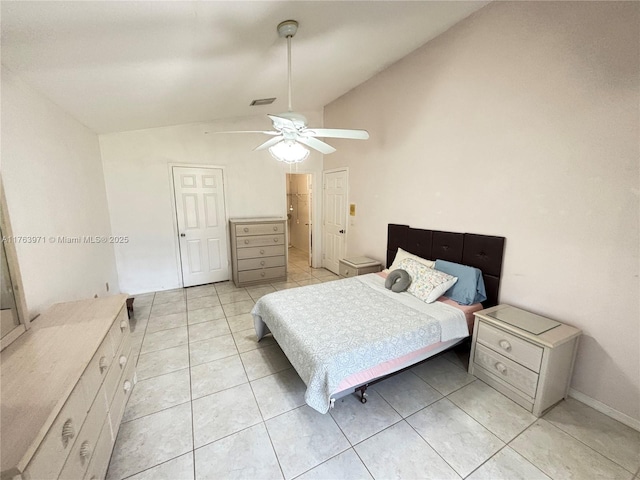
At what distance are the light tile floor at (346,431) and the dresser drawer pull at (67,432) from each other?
639 mm

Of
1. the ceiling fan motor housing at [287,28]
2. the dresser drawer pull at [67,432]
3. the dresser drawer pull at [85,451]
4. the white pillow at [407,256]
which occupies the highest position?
the ceiling fan motor housing at [287,28]

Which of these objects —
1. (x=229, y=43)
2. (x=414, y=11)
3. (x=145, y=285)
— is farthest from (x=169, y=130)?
(x=414, y=11)

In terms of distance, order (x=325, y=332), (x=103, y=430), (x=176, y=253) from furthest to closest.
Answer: (x=176, y=253), (x=325, y=332), (x=103, y=430)

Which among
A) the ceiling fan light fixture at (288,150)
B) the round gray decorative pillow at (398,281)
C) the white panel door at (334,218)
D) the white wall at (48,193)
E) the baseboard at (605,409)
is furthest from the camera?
the white panel door at (334,218)

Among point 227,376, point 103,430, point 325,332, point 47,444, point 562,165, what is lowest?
point 227,376

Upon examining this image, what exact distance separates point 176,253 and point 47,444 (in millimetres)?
3575

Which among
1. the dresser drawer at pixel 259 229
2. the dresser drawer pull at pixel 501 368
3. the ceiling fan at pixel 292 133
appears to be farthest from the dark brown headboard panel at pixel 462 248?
the dresser drawer at pixel 259 229

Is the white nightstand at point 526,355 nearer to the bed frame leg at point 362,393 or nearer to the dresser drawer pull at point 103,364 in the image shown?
the bed frame leg at point 362,393

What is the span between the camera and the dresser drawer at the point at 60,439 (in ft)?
2.73

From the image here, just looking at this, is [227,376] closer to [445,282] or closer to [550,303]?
[445,282]

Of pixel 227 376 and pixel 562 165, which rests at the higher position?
pixel 562 165

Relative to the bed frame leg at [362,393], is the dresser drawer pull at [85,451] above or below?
above

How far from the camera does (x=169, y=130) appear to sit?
3877 mm

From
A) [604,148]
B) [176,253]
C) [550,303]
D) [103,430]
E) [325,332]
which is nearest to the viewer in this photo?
[103,430]
